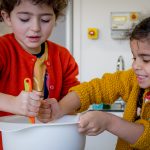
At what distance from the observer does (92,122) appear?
68cm

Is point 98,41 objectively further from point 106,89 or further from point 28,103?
point 28,103

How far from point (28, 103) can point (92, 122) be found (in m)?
0.14

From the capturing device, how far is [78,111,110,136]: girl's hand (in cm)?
66

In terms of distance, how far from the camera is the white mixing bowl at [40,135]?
0.63 m

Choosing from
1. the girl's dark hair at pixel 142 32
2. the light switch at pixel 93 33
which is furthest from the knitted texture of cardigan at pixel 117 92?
the light switch at pixel 93 33

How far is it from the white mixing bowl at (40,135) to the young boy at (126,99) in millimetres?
30

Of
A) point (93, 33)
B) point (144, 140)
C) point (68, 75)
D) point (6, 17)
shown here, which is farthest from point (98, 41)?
point (144, 140)

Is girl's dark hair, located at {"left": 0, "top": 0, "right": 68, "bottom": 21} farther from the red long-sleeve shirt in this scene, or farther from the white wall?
the white wall

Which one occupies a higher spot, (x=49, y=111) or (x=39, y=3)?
(x=39, y=3)

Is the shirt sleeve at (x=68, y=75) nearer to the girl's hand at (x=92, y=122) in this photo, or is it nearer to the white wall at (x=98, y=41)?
the girl's hand at (x=92, y=122)

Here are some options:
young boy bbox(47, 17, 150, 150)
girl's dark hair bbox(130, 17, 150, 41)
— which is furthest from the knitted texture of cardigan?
girl's dark hair bbox(130, 17, 150, 41)

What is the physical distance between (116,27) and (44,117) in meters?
1.18

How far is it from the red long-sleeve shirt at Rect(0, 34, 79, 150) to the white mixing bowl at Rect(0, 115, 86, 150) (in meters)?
0.22

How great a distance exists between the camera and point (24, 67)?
2.94ft
